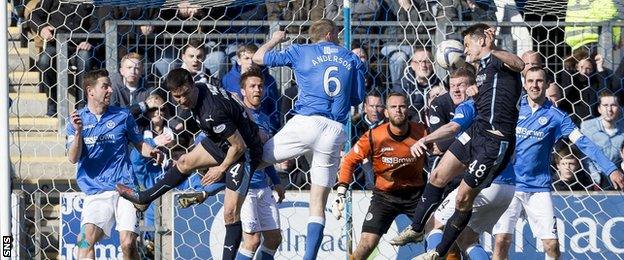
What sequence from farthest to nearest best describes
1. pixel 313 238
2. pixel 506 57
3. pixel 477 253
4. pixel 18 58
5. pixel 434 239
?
1. pixel 18 58
2. pixel 434 239
3. pixel 477 253
4. pixel 313 238
5. pixel 506 57

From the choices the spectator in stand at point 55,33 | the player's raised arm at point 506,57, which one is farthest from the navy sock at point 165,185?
the player's raised arm at point 506,57

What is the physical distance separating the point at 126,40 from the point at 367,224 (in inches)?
118

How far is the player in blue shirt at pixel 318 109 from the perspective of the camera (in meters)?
12.6

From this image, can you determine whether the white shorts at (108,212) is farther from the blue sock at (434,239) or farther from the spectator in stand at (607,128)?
the spectator in stand at (607,128)

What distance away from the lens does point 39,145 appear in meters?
15.0

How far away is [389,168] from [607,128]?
98.5 inches

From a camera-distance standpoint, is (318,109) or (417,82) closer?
(318,109)

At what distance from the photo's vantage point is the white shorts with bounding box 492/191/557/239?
13.6m

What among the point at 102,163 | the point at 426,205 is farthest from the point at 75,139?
the point at 426,205

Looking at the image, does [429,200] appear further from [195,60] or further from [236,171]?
[195,60]

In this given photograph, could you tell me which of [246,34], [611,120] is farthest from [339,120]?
[611,120]

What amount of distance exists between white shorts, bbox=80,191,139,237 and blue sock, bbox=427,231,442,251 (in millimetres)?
2484

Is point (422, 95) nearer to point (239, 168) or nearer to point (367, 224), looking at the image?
point (367, 224)

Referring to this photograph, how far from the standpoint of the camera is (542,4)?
1484 centimetres
